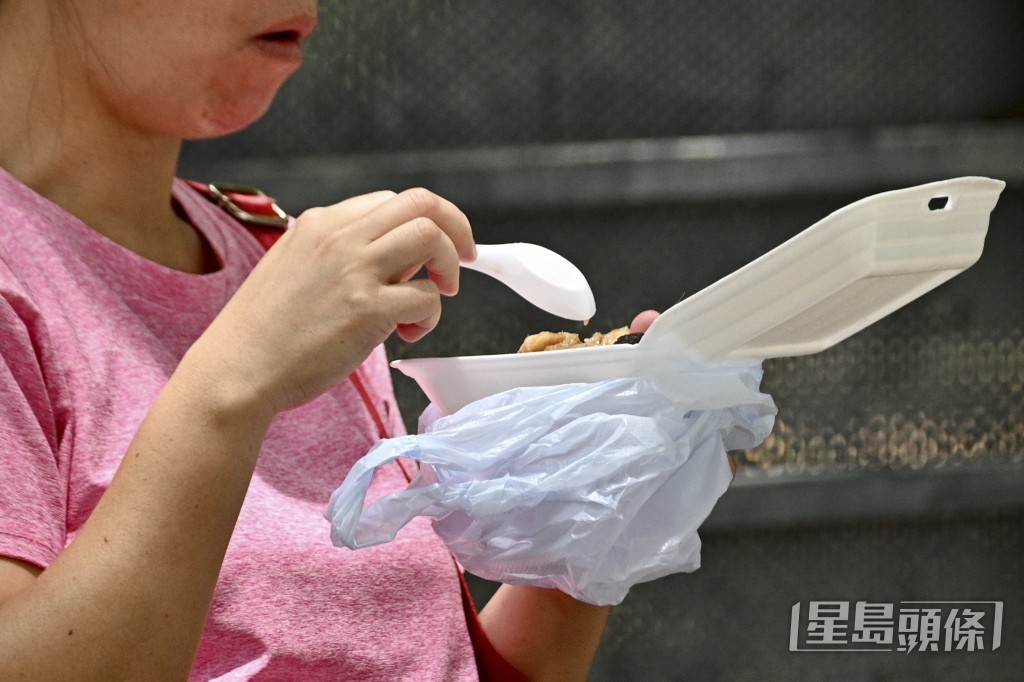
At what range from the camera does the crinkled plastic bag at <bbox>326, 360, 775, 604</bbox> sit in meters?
0.77

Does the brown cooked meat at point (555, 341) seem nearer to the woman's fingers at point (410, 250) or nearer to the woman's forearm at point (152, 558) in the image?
the woman's fingers at point (410, 250)

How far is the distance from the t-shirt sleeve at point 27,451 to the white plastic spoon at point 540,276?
0.31 m

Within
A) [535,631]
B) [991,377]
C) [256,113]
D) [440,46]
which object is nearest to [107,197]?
[256,113]

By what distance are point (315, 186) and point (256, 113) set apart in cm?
68

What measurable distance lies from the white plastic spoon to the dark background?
2.42 feet

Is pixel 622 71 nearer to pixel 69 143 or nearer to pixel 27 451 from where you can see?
pixel 69 143

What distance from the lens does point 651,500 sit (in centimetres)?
84

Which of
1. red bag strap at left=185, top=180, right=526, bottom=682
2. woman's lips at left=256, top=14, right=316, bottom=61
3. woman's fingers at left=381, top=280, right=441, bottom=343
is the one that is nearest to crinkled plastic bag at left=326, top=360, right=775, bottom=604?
woman's fingers at left=381, top=280, right=441, bottom=343

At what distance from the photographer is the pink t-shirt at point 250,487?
732mm

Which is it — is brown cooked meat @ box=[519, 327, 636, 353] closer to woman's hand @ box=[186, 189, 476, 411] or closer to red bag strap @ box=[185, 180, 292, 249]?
woman's hand @ box=[186, 189, 476, 411]

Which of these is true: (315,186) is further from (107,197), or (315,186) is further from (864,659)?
(864,659)

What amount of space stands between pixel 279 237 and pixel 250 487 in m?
0.32

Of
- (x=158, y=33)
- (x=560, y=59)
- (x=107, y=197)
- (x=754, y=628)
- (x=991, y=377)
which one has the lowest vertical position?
(x=754, y=628)

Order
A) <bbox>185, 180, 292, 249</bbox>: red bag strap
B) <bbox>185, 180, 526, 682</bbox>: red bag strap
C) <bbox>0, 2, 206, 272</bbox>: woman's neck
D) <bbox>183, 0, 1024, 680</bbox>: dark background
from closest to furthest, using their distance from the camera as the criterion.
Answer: <bbox>0, 2, 206, 272</bbox>: woman's neck < <bbox>185, 180, 526, 682</bbox>: red bag strap < <bbox>185, 180, 292, 249</bbox>: red bag strap < <bbox>183, 0, 1024, 680</bbox>: dark background
